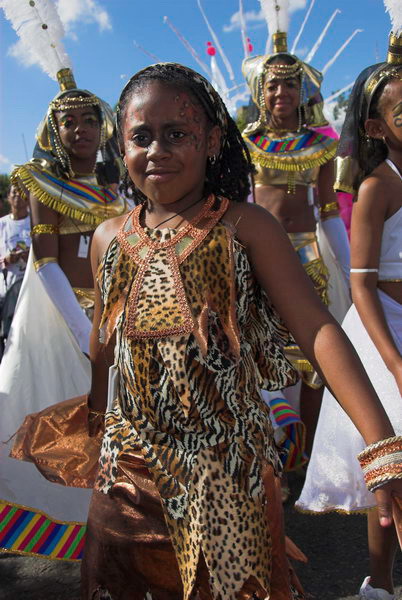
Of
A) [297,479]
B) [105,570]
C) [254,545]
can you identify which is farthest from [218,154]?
[297,479]

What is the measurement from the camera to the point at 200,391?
1631 mm

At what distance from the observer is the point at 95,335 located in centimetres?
203

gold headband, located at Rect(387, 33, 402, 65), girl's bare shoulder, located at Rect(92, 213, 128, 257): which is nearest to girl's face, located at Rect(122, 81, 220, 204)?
girl's bare shoulder, located at Rect(92, 213, 128, 257)

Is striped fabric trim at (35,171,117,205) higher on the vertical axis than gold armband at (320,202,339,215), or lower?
lower

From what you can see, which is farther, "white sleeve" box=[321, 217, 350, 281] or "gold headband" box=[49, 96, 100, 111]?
"white sleeve" box=[321, 217, 350, 281]

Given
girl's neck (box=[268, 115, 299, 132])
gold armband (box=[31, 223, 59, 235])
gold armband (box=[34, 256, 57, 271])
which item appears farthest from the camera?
girl's neck (box=[268, 115, 299, 132])

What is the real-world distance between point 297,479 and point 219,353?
2.82 m

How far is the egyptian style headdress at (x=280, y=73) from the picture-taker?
509 centimetres

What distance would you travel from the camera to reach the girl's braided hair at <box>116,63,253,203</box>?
5.77 feet

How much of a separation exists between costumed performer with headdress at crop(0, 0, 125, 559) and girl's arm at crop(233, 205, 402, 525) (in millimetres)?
1887

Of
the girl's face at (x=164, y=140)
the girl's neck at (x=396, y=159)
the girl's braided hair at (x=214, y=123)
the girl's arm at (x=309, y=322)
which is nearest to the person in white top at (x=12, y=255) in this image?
the girl's neck at (x=396, y=159)

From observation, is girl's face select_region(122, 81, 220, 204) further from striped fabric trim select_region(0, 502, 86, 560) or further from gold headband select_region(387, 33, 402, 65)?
striped fabric trim select_region(0, 502, 86, 560)

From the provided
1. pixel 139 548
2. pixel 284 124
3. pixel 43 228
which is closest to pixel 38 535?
pixel 139 548

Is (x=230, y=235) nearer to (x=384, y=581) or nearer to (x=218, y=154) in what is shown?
(x=218, y=154)
